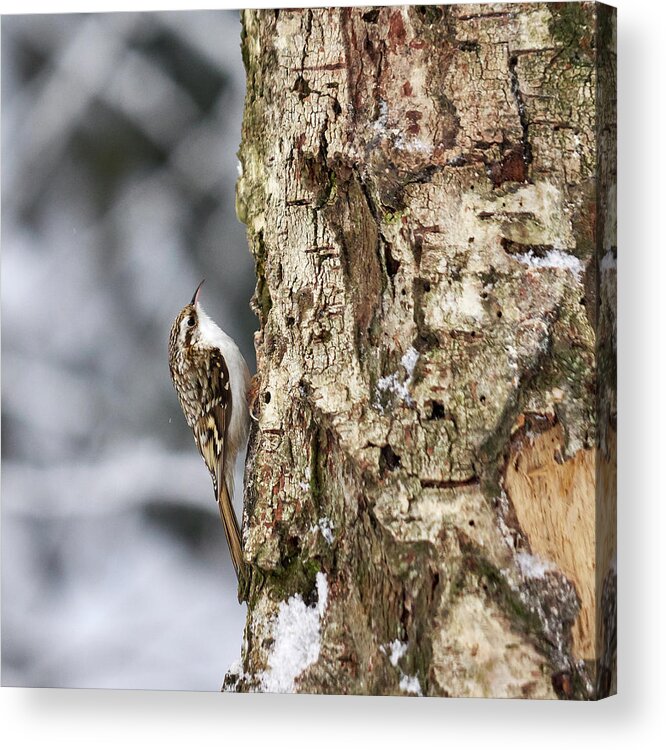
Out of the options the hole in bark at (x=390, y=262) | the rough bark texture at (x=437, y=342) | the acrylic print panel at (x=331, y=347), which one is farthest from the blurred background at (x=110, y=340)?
the hole in bark at (x=390, y=262)

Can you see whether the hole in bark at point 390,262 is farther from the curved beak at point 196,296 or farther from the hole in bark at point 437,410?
the curved beak at point 196,296

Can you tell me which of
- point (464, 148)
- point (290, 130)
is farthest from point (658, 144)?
point (290, 130)

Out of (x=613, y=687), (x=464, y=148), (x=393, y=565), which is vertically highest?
(x=464, y=148)

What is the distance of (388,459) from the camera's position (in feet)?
8.39

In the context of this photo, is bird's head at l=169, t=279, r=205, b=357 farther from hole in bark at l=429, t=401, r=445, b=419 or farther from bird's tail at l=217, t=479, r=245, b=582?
hole in bark at l=429, t=401, r=445, b=419

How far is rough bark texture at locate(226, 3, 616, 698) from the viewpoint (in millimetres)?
2477

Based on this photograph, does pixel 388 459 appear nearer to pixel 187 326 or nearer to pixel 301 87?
pixel 187 326

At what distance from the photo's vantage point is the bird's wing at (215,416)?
8.89 ft

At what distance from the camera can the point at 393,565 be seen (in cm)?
257

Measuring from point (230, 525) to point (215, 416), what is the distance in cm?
23

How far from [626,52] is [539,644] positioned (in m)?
1.17

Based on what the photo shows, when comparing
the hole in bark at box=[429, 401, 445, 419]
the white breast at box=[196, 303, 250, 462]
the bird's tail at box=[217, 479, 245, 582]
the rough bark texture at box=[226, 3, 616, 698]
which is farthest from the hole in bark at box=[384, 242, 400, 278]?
the bird's tail at box=[217, 479, 245, 582]

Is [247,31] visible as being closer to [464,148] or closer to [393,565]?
[464,148]

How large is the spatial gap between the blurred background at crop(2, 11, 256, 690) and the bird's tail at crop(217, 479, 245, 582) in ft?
0.10
